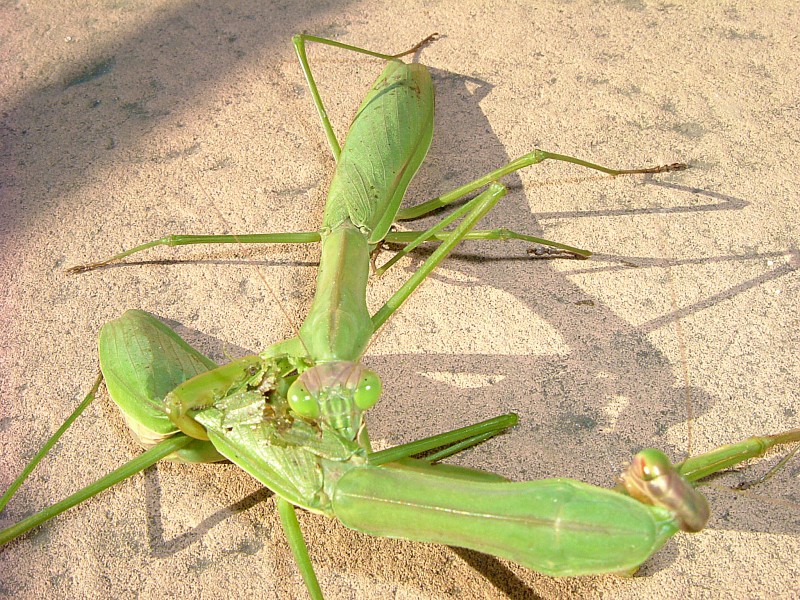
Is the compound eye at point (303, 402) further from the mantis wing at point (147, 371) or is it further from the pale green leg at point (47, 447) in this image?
the pale green leg at point (47, 447)

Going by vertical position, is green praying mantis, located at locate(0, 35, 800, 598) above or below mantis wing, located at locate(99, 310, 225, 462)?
above

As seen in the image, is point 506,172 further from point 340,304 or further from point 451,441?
point 451,441

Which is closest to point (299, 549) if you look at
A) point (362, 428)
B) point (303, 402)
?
point (362, 428)

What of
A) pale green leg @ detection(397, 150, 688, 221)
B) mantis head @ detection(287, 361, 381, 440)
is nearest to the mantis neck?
mantis head @ detection(287, 361, 381, 440)

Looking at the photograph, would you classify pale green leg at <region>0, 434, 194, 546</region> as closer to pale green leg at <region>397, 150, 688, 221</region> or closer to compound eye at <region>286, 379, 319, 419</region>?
compound eye at <region>286, 379, 319, 419</region>

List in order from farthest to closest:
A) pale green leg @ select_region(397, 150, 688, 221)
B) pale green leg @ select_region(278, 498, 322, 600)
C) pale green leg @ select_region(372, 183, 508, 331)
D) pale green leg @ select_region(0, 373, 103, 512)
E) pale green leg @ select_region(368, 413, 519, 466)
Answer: pale green leg @ select_region(397, 150, 688, 221)
pale green leg @ select_region(0, 373, 103, 512)
pale green leg @ select_region(372, 183, 508, 331)
pale green leg @ select_region(368, 413, 519, 466)
pale green leg @ select_region(278, 498, 322, 600)

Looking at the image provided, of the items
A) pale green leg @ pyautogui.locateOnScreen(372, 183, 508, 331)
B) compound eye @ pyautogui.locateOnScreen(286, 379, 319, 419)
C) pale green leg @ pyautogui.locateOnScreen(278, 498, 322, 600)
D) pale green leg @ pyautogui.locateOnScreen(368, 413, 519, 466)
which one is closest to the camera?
compound eye @ pyautogui.locateOnScreen(286, 379, 319, 419)

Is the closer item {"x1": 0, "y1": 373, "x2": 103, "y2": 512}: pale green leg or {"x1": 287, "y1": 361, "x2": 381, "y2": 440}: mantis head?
{"x1": 287, "y1": 361, "x2": 381, "y2": 440}: mantis head
